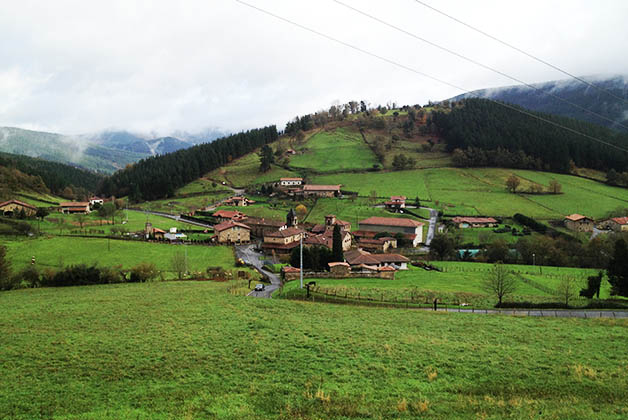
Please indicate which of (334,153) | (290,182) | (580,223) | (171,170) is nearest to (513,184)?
(580,223)

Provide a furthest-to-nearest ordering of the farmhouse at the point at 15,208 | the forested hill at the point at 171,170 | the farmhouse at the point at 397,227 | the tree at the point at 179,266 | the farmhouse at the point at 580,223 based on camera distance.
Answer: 1. the forested hill at the point at 171,170
2. the farmhouse at the point at 15,208
3. the farmhouse at the point at 580,223
4. the farmhouse at the point at 397,227
5. the tree at the point at 179,266

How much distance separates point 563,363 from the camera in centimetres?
1772

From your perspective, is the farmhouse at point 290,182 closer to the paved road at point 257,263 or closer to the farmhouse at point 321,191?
the farmhouse at point 321,191

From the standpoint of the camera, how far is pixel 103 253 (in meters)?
61.3

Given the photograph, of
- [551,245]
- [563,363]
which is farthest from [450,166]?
[563,363]

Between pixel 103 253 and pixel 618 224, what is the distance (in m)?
96.8

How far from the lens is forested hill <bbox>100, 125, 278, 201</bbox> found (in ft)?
426

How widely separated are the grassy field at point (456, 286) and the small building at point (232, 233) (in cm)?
4012

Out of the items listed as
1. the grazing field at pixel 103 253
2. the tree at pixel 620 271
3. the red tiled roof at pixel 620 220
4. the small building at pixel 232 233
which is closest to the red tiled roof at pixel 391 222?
the small building at pixel 232 233

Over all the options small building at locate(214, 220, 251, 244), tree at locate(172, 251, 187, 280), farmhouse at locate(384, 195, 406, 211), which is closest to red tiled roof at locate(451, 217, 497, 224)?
farmhouse at locate(384, 195, 406, 211)

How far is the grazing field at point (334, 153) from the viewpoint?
144875mm

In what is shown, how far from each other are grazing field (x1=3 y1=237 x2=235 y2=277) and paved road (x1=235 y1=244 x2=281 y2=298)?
2.98 m

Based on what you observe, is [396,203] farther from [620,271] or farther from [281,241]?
[620,271]

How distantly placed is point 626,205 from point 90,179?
203 meters
